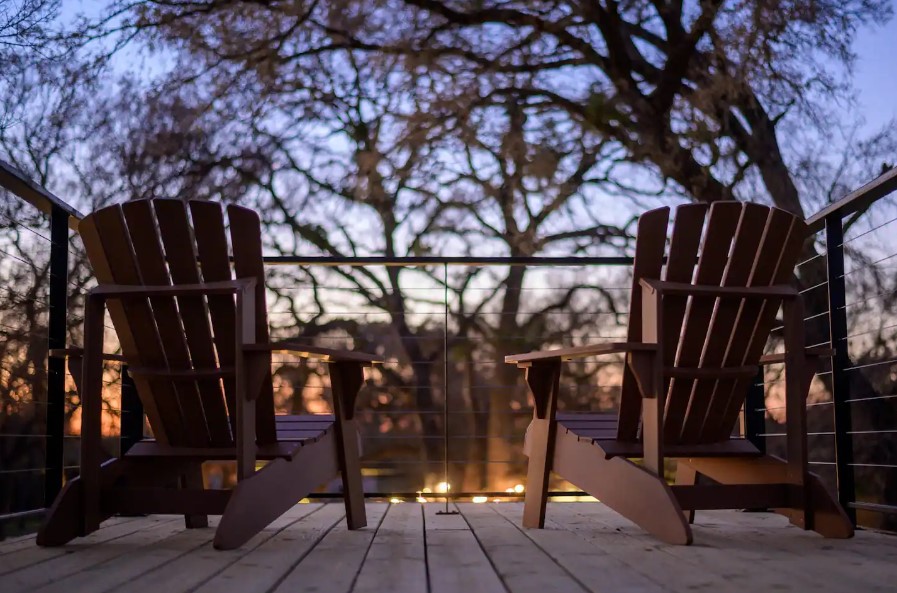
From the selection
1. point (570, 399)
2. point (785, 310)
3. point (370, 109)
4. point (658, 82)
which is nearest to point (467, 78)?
point (370, 109)

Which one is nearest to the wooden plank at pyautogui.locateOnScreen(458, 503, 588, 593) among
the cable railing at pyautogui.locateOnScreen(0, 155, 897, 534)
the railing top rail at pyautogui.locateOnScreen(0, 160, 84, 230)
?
the railing top rail at pyautogui.locateOnScreen(0, 160, 84, 230)

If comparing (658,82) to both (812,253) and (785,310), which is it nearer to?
(812,253)

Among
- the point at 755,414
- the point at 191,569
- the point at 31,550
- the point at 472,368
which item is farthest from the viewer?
the point at 472,368

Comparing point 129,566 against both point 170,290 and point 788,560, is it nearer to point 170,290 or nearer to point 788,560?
point 170,290

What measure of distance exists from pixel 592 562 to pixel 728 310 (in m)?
0.91

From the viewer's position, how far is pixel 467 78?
8.65m

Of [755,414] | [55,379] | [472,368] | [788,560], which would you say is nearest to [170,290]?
[55,379]

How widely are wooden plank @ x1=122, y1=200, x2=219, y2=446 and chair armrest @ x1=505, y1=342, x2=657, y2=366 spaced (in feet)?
2.95

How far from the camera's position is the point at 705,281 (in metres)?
2.54

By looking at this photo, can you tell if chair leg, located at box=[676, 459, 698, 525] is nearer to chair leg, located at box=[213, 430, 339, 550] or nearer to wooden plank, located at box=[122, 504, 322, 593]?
chair leg, located at box=[213, 430, 339, 550]

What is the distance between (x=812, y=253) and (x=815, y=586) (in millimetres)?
5499

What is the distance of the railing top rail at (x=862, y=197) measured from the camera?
2.48 metres

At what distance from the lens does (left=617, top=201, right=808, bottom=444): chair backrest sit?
8.23 ft

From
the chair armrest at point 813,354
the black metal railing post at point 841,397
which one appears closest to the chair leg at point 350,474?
the chair armrest at point 813,354
